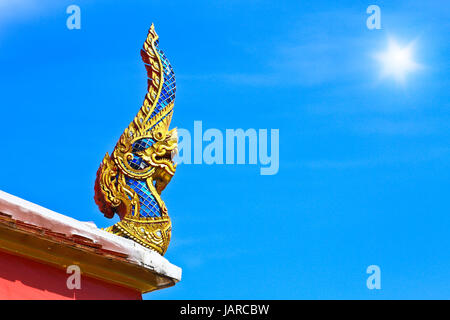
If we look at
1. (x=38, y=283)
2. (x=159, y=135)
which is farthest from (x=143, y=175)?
(x=38, y=283)

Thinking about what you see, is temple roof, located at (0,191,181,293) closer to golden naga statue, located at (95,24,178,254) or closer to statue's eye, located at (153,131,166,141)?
golden naga statue, located at (95,24,178,254)

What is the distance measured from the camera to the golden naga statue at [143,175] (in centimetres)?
882

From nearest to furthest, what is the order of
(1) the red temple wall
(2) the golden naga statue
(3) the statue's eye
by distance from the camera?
(1) the red temple wall
(2) the golden naga statue
(3) the statue's eye

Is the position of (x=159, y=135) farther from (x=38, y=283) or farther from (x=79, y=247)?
(x=38, y=283)

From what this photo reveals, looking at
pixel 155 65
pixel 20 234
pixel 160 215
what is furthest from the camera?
pixel 155 65

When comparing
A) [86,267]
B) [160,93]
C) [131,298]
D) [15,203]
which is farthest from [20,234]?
[160,93]

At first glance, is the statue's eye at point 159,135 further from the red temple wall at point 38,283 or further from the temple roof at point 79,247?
the red temple wall at point 38,283

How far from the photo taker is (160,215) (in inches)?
353

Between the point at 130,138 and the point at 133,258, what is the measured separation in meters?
1.32

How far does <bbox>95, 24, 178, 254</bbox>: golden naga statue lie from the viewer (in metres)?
8.82

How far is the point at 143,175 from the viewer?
9.05 meters

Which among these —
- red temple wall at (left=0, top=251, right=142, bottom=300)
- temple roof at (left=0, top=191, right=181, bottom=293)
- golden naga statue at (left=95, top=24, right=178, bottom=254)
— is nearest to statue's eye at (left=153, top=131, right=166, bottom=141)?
golden naga statue at (left=95, top=24, right=178, bottom=254)
